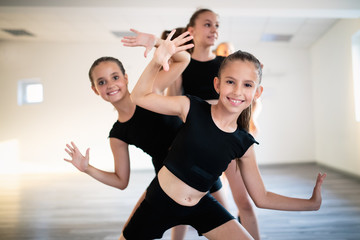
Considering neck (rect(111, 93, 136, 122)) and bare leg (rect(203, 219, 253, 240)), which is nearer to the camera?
bare leg (rect(203, 219, 253, 240))

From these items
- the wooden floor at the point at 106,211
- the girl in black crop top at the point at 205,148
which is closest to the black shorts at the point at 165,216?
the girl in black crop top at the point at 205,148

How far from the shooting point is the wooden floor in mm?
2486

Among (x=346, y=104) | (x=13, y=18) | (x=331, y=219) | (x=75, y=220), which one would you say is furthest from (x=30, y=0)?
(x=346, y=104)

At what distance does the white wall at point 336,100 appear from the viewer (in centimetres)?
495

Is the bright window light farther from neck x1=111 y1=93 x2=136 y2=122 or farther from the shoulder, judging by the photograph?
neck x1=111 y1=93 x2=136 y2=122

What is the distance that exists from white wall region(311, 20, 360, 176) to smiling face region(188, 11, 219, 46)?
397 cm

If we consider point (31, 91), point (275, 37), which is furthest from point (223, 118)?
point (31, 91)

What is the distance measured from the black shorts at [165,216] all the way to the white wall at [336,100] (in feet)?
14.6

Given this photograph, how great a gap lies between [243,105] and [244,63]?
0.57 feet

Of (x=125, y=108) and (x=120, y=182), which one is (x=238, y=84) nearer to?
(x=125, y=108)

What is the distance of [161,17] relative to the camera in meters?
5.29

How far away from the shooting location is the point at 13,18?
5.35 m

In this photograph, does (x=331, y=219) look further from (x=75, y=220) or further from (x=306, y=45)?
(x=306, y=45)

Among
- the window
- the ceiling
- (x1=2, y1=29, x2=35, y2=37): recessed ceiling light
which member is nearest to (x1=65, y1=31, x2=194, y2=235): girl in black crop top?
the ceiling
